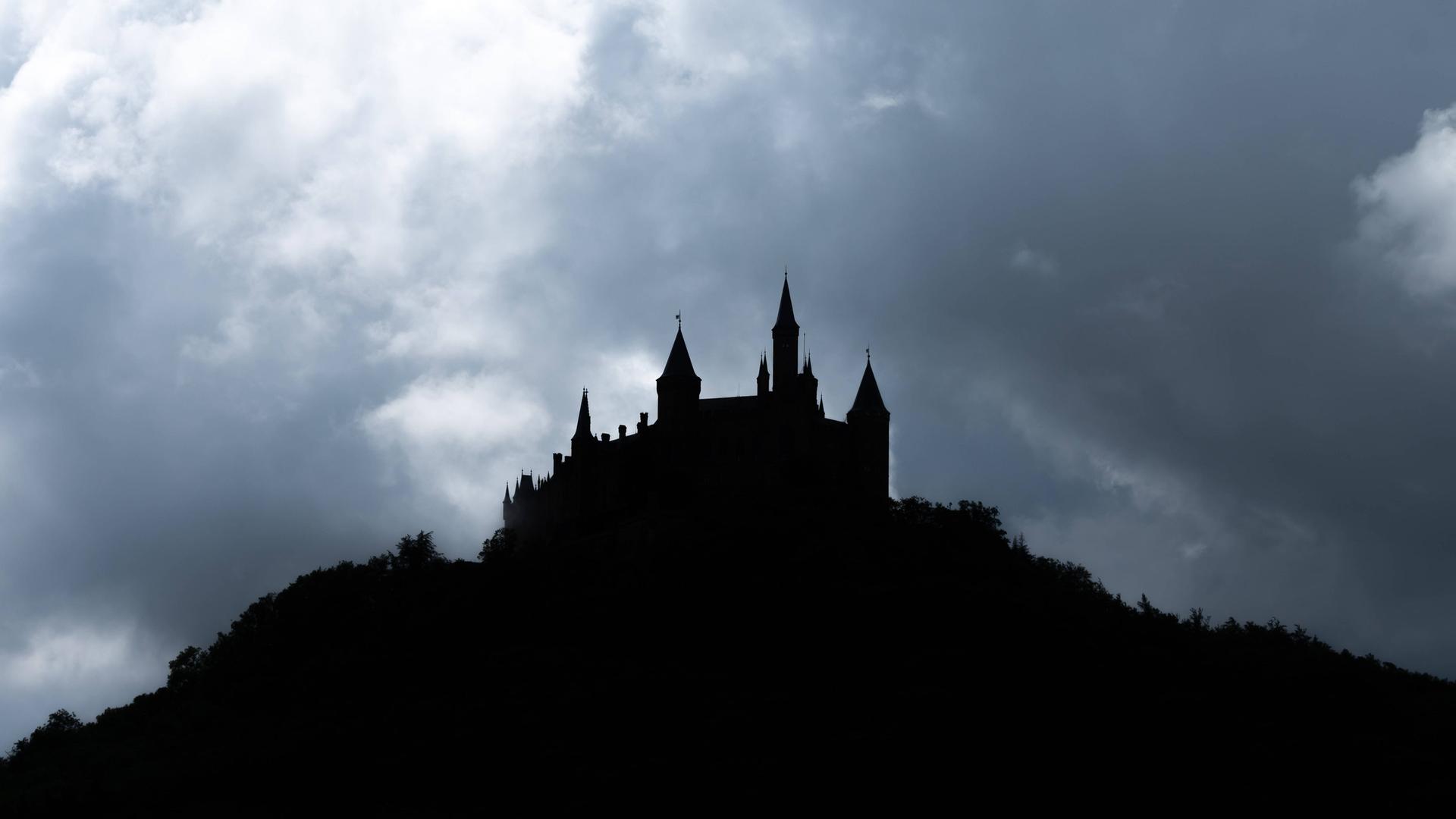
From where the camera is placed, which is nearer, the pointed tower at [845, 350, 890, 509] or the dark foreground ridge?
the dark foreground ridge

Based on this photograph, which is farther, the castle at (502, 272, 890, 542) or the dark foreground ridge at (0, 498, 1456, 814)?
the castle at (502, 272, 890, 542)

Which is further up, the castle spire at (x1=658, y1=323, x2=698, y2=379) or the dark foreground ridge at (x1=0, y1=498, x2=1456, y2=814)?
the castle spire at (x1=658, y1=323, x2=698, y2=379)

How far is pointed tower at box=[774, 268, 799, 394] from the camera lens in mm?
125312

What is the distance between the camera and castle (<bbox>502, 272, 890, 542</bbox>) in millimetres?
120625

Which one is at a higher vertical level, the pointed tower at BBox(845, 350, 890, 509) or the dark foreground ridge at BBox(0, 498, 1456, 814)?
the pointed tower at BBox(845, 350, 890, 509)

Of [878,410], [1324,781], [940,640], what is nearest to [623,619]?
[940,640]

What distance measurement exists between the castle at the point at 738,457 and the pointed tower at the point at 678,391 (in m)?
0.09

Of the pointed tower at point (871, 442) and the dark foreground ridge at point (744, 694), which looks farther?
the pointed tower at point (871, 442)

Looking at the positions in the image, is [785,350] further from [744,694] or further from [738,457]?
[744,694]

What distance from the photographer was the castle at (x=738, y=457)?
121m

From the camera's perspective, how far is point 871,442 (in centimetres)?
12706

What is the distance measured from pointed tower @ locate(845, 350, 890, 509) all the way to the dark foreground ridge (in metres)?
3.33

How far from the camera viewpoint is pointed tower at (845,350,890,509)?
125m

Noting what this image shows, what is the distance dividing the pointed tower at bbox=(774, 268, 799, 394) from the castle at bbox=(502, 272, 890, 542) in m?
0.09
